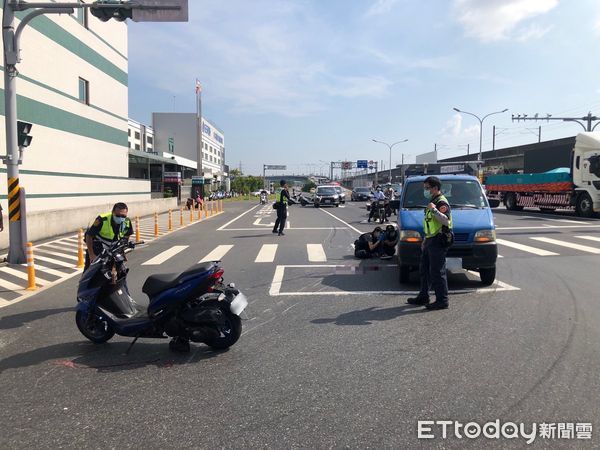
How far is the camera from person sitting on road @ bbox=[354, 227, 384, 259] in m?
11.6

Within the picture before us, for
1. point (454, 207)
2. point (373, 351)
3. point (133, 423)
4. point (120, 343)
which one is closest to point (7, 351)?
point (120, 343)

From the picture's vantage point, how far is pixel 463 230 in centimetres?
771

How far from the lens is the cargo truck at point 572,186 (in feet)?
76.4

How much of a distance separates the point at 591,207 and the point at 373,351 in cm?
2295

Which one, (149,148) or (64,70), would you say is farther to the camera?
(149,148)

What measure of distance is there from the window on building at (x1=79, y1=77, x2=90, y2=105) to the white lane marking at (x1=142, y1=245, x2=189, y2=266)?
42.5ft

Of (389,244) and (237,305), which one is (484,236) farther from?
(237,305)

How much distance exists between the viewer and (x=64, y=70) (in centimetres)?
2075

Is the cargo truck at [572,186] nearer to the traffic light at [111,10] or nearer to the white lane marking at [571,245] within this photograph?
the white lane marking at [571,245]

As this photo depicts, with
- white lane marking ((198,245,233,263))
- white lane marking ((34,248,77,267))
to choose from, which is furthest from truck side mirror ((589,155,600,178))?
white lane marking ((34,248,77,267))

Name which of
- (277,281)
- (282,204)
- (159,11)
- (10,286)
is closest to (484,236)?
(277,281)

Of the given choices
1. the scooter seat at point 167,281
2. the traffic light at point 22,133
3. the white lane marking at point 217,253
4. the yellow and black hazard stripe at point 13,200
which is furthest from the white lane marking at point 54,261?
the scooter seat at point 167,281

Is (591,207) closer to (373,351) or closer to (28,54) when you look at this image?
(373,351)

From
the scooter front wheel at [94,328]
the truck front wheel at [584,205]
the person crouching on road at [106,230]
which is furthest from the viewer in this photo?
the truck front wheel at [584,205]
